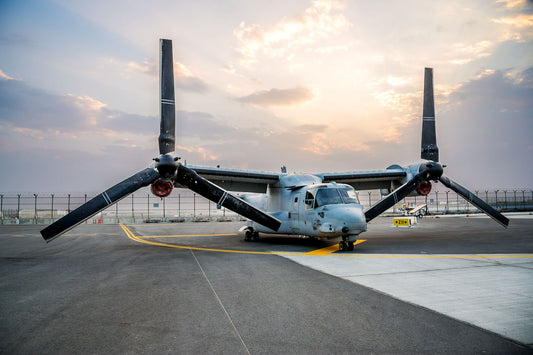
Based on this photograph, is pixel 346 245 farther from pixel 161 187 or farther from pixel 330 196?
pixel 161 187

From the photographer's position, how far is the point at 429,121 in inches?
683

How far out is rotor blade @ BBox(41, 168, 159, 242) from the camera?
39.8 feet

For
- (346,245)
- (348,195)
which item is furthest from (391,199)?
(346,245)

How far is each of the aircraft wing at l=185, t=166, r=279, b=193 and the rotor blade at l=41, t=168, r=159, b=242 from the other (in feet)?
11.5

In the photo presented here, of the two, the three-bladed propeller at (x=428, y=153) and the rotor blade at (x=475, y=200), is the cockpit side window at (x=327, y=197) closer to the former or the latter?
the three-bladed propeller at (x=428, y=153)

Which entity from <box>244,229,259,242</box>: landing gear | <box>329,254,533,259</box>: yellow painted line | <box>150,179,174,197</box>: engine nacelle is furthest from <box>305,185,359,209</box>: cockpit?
<box>150,179,174,197</box>: engine nacelle

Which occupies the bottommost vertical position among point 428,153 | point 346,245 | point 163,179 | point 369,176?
point 346,245

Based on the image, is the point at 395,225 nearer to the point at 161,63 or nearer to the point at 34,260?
the point at 161,63

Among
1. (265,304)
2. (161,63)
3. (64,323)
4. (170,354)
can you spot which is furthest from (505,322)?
(161,63)

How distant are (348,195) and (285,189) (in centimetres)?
441

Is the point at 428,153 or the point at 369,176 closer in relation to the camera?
the point at 428,153

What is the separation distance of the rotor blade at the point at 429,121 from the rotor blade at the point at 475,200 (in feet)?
5.90

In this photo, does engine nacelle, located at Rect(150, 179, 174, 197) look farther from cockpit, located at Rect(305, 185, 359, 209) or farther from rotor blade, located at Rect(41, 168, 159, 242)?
cockpit, located at Rect(305, 185, 359, 209)

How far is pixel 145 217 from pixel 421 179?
42.9 metres
